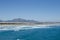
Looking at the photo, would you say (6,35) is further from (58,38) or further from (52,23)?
(52,23)

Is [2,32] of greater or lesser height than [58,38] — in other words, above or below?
Result: above

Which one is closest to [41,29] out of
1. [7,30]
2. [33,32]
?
[33,32]

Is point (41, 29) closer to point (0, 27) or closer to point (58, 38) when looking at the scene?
point (58, 38)

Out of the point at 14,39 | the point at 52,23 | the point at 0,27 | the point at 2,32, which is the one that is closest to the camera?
the point at 14,39

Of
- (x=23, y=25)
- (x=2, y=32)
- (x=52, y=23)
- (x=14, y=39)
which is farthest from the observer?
(x=52, y=23)

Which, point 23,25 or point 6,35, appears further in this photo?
point 23,25

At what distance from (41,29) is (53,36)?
71.7 inches

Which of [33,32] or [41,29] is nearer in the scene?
[33,32]

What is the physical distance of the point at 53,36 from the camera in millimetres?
12305

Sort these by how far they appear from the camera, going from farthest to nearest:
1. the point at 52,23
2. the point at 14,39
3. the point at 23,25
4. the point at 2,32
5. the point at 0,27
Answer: the point at 52,23 → the point at 23,25 → the point at 0,27 → the point at 2,32 → the point at 14,39

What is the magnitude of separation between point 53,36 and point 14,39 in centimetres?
356

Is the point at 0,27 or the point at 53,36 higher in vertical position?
the point at 0,27

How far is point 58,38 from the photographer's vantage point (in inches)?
457

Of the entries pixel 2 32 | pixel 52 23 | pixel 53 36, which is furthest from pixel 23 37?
pixel 52 23
